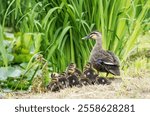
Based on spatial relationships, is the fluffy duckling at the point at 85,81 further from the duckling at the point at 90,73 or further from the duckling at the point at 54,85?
the duckling at the point at 54,85

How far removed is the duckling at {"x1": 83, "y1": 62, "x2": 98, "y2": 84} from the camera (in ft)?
22.5

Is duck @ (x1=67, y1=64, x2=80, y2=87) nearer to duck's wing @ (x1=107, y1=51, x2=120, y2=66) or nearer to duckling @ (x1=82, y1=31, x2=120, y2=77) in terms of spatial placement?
duckling @ (x1=82, y1=31, x2=120, y2=77)

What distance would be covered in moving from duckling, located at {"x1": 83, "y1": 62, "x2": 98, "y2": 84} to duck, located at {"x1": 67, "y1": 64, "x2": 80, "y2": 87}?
65mm

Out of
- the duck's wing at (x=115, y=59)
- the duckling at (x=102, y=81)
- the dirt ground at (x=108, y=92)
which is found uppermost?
the duck's wing at (x=115, y=59)

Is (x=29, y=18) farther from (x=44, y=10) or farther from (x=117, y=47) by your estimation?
(x=117, y=47)

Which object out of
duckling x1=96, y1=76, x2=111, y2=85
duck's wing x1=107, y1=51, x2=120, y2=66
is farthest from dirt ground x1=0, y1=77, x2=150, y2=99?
duck's wing x1=107, y1=51, x2=120, y2=66

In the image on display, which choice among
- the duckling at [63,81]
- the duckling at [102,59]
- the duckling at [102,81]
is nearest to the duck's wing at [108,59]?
the duckling at [102,59]

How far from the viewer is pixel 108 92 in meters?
6.86

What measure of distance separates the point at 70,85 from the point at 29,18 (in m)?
0.55

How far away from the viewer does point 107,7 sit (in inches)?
273

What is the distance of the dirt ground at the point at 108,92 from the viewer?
6.83m

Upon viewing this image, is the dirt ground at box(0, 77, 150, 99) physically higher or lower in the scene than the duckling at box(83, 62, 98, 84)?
lower

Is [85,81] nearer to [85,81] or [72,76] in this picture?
[85,81]

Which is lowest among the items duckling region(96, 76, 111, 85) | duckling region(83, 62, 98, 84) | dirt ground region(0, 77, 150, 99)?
dirt ground region(0, 77, 150, 99)
